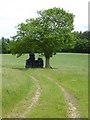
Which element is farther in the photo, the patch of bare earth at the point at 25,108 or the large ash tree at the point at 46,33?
the large ash tree at the point at 46,33

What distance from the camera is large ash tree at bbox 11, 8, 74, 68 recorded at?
194ft

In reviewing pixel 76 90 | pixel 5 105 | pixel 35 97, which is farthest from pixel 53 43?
pixel 5 105

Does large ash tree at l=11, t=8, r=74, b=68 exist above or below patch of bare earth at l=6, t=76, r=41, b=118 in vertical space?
above

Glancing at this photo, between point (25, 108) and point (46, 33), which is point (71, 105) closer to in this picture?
point (25, 108)

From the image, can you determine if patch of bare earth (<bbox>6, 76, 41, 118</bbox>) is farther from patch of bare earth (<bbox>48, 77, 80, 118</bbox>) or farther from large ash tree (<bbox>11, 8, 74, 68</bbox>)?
large ash tree (<bbox>11, 8, 74, 68</bbox>)

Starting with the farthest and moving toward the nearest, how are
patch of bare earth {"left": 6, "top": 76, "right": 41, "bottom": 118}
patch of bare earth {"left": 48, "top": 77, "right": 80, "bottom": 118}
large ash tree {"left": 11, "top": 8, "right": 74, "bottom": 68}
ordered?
large ash tree {"left": 11, "top": 8, "right": 74, "bottom": 68}, patch of bare earth {"left": 48, "top": 77, "right": 80, "bottom": 118}, patch of bare earth {"left": 6, "top": 76, "right": 41, "bottom": 118}

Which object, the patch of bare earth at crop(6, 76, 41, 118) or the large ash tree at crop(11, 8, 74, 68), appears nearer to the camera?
the patch of bare earth at crop(6, 76, 41, 118)

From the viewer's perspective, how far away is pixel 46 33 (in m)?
59.5

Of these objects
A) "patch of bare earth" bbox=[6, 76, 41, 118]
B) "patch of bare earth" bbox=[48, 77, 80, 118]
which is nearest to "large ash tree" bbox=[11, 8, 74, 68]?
"patch of bare earth" bbox=[48, 77, 80, 118]

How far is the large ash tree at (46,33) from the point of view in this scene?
194 feet

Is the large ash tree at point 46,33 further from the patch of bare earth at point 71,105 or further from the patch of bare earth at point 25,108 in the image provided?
the patch of bare earth at point 25,108

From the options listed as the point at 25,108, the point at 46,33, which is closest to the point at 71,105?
the point at 25,108

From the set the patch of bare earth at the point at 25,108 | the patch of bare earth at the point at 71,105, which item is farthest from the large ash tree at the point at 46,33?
the patch of bare earth at the point at 25,108

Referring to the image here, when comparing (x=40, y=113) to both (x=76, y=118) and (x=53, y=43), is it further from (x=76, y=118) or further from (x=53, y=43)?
(x=53, y=43)
